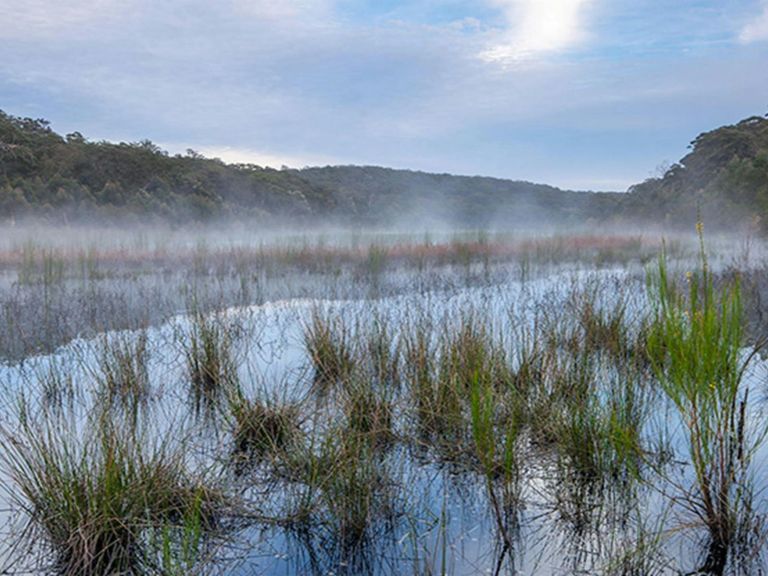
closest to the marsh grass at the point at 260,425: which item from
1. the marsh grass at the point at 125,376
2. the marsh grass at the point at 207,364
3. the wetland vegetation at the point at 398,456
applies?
the wetland vegetation at the point at 398,456

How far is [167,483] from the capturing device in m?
2.34

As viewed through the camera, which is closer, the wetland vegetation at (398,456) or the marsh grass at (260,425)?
the wetland vegetation at (398,456)

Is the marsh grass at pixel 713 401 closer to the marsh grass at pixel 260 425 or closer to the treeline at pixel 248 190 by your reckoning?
the marsh grass at pixel 260 425

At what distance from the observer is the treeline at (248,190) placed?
18797 mm

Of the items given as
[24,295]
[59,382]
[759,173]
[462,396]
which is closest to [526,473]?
[462,396]

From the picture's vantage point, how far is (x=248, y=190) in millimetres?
31250

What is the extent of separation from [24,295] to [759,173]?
55.7ft

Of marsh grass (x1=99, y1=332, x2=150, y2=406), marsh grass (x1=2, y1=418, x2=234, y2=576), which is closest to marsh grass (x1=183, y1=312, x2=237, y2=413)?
marsh grass (x1=99, y1=332, x2=150, y2=406)

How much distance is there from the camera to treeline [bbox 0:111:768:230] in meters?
18.8

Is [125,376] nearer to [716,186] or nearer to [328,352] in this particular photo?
[328,352]

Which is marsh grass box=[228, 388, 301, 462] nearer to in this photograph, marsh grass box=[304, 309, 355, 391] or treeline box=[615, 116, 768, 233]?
marsh grass box=[304, 309, 355, 391]

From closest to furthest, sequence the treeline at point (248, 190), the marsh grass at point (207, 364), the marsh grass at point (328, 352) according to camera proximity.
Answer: the marsh grass at point (207, 364), the marsh grass at point (328, 352), the treeline at point (248, 190)

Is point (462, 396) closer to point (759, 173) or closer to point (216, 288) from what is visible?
point (216, 288)

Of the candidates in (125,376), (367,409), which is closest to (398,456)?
(367,409)
